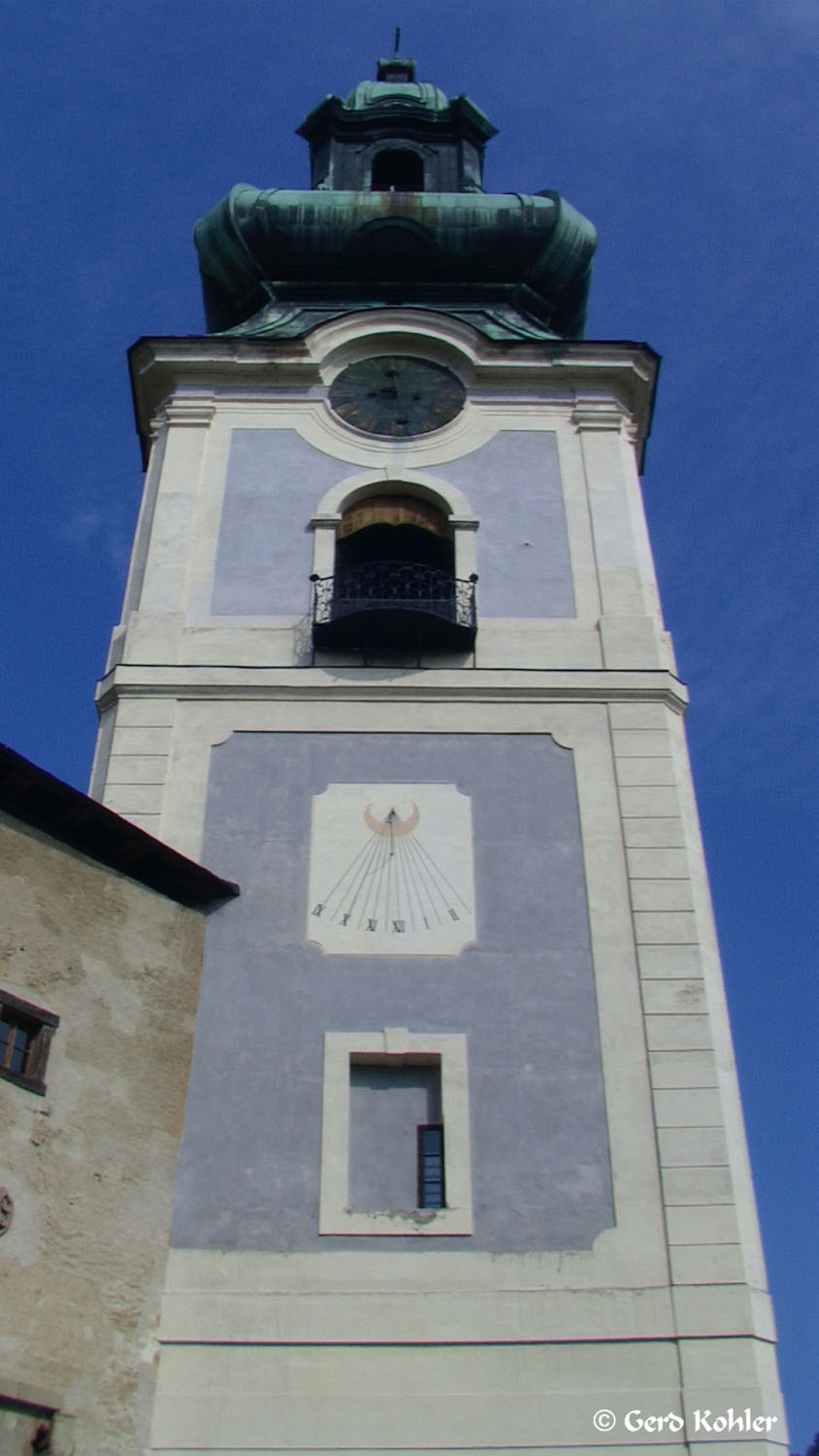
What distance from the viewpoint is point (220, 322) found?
74.4 feet

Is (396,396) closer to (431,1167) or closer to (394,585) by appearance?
(394,585)

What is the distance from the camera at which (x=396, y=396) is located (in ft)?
60.8

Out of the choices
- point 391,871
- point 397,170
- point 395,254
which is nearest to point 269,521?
point 391,871

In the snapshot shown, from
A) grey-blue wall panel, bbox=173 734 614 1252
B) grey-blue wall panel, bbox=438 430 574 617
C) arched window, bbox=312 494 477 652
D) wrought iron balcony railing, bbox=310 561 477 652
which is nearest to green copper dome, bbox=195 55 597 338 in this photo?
grey-blue wall panel, bbox=438 430 574 617

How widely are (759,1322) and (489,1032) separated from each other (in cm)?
270

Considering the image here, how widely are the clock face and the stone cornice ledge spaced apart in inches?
157

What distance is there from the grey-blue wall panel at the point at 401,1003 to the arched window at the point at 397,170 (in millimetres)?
13727

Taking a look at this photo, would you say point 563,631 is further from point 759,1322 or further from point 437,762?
point 759,1322

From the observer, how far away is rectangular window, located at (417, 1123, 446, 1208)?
1155 cm

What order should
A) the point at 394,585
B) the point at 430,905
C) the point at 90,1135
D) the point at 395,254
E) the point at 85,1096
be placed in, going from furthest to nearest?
the point at 395,254 < the point at 394,585 < the point at 430,905 < the point at 85,1096 < the point at 90,1135

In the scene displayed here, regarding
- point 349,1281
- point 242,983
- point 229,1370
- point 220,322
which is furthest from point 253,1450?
point 220,322

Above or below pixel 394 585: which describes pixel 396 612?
below

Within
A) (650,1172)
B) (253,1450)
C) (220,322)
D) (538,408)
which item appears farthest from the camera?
(220,322)

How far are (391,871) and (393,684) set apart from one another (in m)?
2.11
